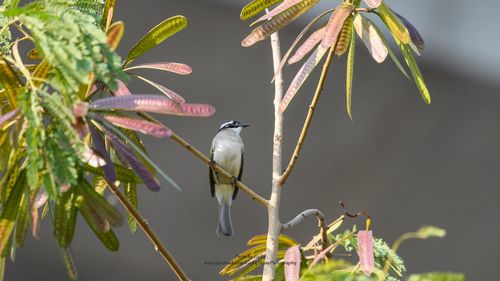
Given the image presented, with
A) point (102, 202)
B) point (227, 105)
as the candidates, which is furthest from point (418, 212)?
point (102, 202)

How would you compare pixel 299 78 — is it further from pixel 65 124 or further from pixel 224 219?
pixel 224 219

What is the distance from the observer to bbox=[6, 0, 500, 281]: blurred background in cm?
527

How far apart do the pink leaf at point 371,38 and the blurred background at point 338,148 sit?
120 inches

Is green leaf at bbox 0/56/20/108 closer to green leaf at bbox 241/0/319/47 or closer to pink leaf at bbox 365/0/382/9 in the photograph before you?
green leaf at bbox 241/0/319/47

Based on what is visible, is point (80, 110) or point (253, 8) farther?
point (253, 8)

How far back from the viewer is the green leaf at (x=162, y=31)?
2061 millimetres

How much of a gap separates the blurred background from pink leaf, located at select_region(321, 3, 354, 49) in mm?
3230

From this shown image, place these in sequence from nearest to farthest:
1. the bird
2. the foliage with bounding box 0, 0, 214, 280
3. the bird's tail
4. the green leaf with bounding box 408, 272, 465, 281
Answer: the green leaf with bounding box 408, 272, 465, 281 < the foliage with bounding box 0, 0, 214, 280 < the bird's tail < the bird

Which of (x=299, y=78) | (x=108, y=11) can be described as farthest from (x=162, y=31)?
(x=299, y=78)

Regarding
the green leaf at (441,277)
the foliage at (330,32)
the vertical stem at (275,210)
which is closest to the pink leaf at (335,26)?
the foliage at (330,32)

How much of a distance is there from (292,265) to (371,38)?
0.55 m

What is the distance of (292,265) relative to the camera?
1.91 meters

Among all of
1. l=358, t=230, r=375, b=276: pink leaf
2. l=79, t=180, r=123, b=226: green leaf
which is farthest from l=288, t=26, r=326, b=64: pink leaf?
l=79, t=180, r=123, b=226: green leaf

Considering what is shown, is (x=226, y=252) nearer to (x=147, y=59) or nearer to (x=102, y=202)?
(x=147, y=59)
